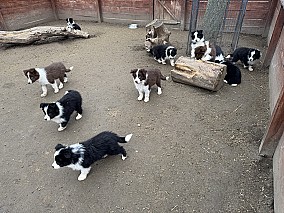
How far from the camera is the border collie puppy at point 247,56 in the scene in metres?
6.46

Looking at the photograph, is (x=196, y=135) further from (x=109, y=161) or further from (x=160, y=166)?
(x=109, y=161)

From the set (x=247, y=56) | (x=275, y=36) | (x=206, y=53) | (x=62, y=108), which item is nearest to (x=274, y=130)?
(x=206, y=53)

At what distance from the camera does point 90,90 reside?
20.2 feet

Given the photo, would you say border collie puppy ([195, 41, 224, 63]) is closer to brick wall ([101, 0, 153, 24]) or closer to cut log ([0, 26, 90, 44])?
brick wall ([101, 0, 153, 24])

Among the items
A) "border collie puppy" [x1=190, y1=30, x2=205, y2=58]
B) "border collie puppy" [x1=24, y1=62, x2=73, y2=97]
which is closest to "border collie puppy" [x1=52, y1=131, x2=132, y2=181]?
"border collie puppy" [x1=24, y1=62, x2=73, y2=97]

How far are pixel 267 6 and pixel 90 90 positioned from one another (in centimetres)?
739

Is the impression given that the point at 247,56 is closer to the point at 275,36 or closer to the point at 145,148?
the point at 275,36

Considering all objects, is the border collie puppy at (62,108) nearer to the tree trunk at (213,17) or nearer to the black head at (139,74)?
the black head at (139,74)

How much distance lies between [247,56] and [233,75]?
1019mm

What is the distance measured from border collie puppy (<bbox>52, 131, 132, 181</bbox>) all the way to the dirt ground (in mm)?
285

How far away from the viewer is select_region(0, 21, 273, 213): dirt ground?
3.56 meters

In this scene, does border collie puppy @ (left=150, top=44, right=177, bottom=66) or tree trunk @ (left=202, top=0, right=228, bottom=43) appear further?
tree trunk @ (left=202, top=0, right=228, bottom=43)

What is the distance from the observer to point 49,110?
4.39 m

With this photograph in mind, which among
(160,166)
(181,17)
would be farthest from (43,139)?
(181,17)
